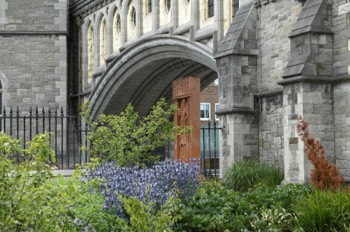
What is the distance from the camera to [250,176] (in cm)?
1450

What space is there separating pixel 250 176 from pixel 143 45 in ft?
26.9

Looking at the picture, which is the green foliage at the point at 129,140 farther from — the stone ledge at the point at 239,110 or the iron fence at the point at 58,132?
the iron fence at the point at 58,132

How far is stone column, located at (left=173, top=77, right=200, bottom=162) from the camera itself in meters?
14.5

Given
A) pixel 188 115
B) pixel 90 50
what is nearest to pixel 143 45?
pixel 90 50

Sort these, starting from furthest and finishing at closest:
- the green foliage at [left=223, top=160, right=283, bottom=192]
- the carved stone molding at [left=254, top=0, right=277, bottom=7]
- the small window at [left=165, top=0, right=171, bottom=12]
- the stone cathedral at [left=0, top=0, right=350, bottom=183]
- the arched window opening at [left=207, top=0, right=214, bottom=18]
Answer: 1. the small window at [left=165, top=0, right=171, bottom=12]
2. the arched window opening at [left=207, top=0, right=214, bottom=18]
3. the carved stone molding at [left=254, top=0, right=277, bottom=7]
4. the green foliage at [left=223, top=160, right=283, bottom=192]
5. the stone cathedral at [left=0, top=0, right=350, bottom=183]

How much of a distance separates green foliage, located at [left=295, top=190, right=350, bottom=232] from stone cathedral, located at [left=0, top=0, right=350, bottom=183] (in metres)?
4.24

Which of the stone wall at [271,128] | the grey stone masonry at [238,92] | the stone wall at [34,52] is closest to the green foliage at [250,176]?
the stone wall at [271,128]

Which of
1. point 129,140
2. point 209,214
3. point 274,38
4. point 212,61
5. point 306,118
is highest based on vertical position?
point 274,38

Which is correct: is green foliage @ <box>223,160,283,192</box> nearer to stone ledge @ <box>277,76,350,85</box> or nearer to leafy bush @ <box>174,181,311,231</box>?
stone ledge @ <box>277,76,350,85</box>

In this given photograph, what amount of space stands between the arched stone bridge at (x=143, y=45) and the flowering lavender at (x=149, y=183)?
8.25 metres

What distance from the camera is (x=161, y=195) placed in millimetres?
8594

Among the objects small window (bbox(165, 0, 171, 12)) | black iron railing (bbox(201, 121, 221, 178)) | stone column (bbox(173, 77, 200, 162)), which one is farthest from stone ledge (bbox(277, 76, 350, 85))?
small window (bbox(165, 0, 171, 12))

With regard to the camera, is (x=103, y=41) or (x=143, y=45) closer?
(x=143, y=45)

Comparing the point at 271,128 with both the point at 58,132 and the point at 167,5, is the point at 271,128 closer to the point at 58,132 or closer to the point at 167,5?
the point at 167,5
